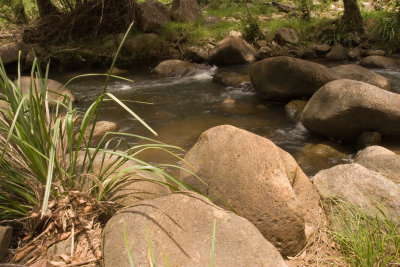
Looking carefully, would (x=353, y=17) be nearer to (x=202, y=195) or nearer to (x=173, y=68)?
(x=173, y=68)

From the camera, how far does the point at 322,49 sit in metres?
8.88

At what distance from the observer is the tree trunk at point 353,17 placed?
9000 millimetres

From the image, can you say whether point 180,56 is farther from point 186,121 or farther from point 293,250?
point 293,250

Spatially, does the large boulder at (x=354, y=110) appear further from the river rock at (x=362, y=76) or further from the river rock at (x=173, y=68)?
the river rock at (x=173, y=68)

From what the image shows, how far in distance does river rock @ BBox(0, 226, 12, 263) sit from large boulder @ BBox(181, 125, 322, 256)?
3.85ft

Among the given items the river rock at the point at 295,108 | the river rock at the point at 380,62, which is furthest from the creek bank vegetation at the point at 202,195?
the river rock at the point at 380,62

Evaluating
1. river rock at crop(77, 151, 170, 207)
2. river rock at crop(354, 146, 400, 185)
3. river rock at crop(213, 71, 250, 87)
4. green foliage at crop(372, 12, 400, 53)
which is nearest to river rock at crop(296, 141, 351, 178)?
river rock at crop(354, 146, 400, 185)

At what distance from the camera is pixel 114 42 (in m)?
10.1

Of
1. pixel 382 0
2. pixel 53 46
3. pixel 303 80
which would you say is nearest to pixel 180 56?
pixel 53 46

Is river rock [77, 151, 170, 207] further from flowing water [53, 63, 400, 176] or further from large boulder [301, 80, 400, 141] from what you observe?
large boulder [301, 80, 400, 141]

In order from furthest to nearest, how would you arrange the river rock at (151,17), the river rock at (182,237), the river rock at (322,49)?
the river rock at (151,17) < the river rock at (322,49) < the river rock at (182,237)

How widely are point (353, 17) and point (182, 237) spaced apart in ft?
30.9

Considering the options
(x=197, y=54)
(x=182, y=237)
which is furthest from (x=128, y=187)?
(x=197, y=54)

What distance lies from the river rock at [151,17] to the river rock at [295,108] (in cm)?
613
